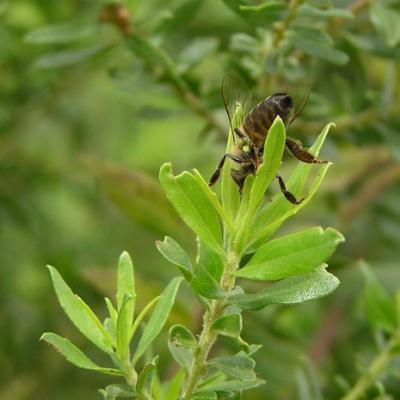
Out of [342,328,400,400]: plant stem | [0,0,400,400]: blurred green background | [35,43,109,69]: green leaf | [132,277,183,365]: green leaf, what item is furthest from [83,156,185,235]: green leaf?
[132,277,183,365]: green leaf

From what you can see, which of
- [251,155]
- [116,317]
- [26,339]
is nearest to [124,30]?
[251,155]

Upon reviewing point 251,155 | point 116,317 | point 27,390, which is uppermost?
point 251,155

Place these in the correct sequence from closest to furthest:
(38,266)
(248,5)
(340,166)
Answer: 1. (248,5)
2. (340,166)
3. (38,266)

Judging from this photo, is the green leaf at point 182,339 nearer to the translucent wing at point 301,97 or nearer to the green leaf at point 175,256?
the green leaf at point 175,256

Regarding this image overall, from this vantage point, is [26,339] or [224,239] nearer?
[224,239]

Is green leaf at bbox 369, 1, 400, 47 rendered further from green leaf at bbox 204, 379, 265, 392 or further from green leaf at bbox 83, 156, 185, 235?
green leaf at bbox 204, 379, 265, 392

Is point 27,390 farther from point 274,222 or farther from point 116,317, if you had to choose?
point 274,222
